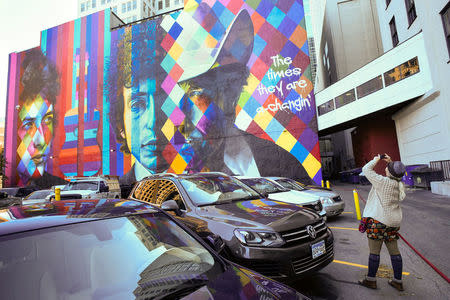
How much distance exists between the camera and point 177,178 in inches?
166

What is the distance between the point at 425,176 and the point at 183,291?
17513mm

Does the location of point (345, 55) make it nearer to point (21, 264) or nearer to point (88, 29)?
point (88, 29)

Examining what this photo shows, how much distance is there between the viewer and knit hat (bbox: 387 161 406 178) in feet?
10.6

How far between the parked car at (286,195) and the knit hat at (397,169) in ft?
8.95

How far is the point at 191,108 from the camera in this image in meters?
23.8

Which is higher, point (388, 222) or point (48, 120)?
point (48, 120)

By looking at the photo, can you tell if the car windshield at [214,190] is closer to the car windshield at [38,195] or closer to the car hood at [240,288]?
the car hood at [240,288]

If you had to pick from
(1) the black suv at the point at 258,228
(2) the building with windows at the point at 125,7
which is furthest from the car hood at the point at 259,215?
(2) the building with windows at the point at 125,7

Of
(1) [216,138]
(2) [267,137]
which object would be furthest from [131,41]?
(2) [267,137]

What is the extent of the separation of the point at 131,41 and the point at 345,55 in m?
24.6

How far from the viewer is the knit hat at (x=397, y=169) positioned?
3240 millimetres

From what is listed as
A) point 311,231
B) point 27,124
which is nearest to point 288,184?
point 311,231

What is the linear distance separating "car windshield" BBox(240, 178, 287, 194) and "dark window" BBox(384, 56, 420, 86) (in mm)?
14590

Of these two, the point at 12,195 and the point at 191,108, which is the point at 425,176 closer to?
the point at 191,108
